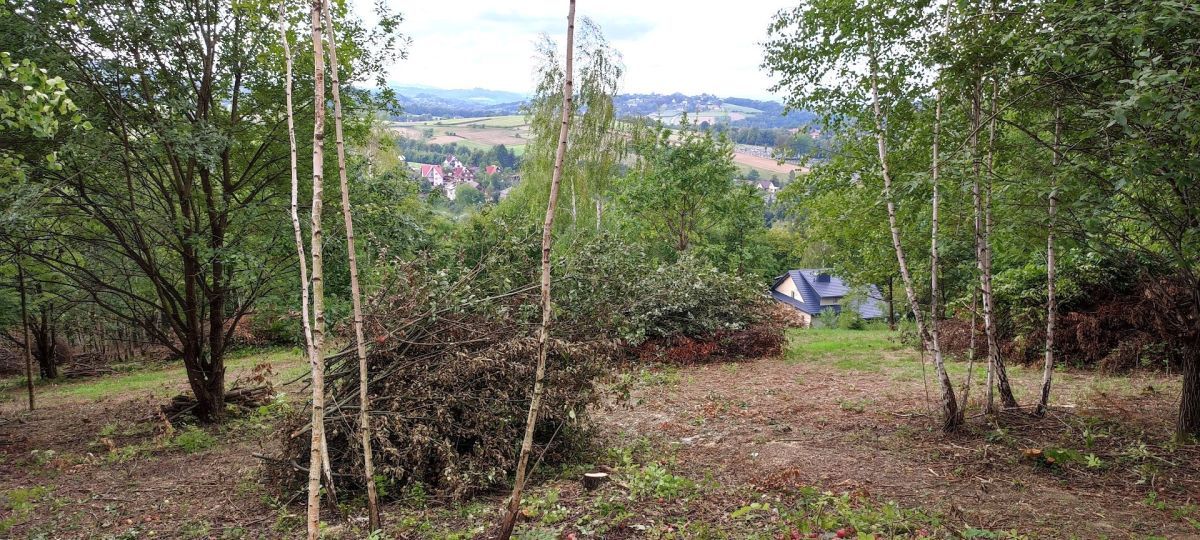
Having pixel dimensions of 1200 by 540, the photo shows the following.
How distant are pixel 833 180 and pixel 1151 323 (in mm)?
5488

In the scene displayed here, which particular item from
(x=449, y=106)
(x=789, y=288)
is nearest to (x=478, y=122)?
(x=449, y=106)

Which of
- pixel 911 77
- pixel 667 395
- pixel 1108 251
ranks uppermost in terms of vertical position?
pixel 911 77

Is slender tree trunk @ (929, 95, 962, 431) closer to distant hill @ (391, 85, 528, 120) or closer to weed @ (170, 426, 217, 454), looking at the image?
weed @ (170, 426, 217, 454)

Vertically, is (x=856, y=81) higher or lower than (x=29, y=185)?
higher

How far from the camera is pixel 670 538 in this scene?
3912mm

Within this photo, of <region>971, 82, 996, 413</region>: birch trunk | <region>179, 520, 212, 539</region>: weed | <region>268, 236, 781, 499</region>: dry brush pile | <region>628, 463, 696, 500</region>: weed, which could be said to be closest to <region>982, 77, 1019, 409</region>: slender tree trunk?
<region>971, 82, 996, 413</region>: birch trunk

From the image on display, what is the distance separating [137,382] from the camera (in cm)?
1580

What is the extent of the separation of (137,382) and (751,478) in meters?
16.4

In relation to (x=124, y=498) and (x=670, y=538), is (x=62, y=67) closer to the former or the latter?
(x=124, y=498)

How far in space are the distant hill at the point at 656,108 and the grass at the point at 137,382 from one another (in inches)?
260

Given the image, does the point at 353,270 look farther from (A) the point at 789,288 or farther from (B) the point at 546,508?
(A) the point at 789,288

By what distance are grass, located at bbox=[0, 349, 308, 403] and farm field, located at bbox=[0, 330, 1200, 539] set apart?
4966 mm

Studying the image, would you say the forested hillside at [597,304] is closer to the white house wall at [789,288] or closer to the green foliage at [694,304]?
the green foliage at [694,304]

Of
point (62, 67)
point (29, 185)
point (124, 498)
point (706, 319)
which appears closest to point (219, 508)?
point (124, 498)
